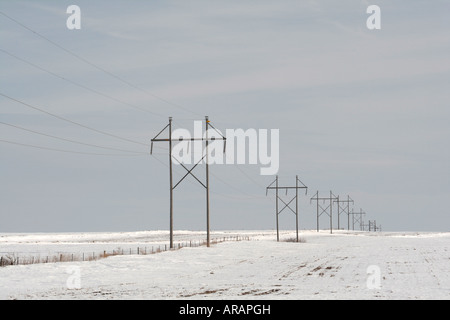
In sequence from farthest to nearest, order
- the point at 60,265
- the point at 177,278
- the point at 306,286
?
the point at 60,265
the point at 177,278
the point at 306,286

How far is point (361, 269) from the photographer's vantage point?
126ft

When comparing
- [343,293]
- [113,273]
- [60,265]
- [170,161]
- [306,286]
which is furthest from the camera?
[170,161]

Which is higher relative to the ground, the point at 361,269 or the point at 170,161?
the point at 170,161

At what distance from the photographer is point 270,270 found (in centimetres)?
3891

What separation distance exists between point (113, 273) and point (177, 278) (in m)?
4.28
